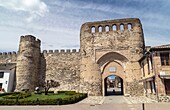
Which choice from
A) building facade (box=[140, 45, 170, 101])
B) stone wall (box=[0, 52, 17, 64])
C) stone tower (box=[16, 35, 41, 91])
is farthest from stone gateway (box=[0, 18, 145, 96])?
building facade (box=[140, 45, 170, 101])

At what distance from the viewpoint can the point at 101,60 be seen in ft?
65.4

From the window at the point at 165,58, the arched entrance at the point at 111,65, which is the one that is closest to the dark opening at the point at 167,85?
the window at the point at 165,58

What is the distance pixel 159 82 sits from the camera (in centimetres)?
1302

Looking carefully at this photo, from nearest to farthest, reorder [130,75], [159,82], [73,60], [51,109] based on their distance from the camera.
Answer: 1. [51,109]
2. [159,82]
3. [130,75]
4. [73,60]

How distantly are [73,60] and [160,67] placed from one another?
13503mm

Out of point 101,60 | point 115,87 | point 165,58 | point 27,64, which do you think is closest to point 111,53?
point 101,60

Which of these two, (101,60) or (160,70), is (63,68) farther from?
(160,70)

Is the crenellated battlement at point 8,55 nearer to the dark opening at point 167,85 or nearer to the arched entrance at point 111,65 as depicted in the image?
the arched entrance at point 111,65

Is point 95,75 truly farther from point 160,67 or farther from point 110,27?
point 160,67

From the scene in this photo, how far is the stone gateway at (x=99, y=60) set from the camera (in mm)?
18750

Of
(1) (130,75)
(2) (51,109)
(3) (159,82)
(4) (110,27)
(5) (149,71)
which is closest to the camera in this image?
(2) (51,109)

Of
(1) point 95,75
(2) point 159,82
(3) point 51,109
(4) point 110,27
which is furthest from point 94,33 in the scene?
(3) point 51,109

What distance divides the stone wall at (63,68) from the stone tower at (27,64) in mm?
1653

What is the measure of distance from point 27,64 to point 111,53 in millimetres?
12540
